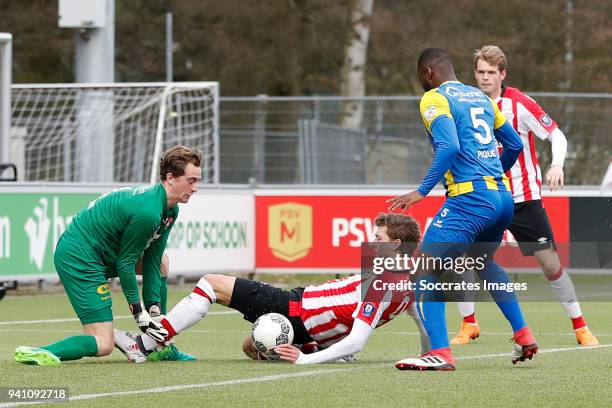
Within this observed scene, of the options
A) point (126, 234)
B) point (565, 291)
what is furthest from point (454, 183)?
point (565, 291)

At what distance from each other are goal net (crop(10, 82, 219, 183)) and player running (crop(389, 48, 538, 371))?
37.1ft

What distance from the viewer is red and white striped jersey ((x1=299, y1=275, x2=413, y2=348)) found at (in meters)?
9.20

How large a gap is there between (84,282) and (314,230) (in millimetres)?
10506

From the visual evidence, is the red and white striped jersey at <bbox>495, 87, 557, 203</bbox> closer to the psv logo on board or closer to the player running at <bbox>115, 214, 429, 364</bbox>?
the player running at <bbox>115, 214, 429, 364</bbox>

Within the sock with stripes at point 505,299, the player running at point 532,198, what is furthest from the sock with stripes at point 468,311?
the sock with stripes at point 505,299

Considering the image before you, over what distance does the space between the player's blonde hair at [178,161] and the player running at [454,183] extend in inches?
47.9

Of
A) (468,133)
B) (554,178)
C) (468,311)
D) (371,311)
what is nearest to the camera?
(468,133)

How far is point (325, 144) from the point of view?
2166cm

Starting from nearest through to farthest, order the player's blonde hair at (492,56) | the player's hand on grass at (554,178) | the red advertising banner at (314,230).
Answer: the player's hand on grass at (554,178), the player's blonde hair at (492,56), the red advertising banner at (314,230)

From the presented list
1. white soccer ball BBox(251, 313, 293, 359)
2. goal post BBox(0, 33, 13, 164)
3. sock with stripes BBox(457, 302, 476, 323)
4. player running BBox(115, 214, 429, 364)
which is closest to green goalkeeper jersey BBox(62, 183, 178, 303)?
player running BBox(115, 214, 429, 364)

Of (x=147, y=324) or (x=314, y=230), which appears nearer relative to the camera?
(x=147, y=324)

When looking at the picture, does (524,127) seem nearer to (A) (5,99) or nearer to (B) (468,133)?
(B) (468,133)

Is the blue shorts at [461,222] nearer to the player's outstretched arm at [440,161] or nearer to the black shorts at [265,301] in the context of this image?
the player's outstretched arm at [440,161]

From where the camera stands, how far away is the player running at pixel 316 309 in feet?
29.8
